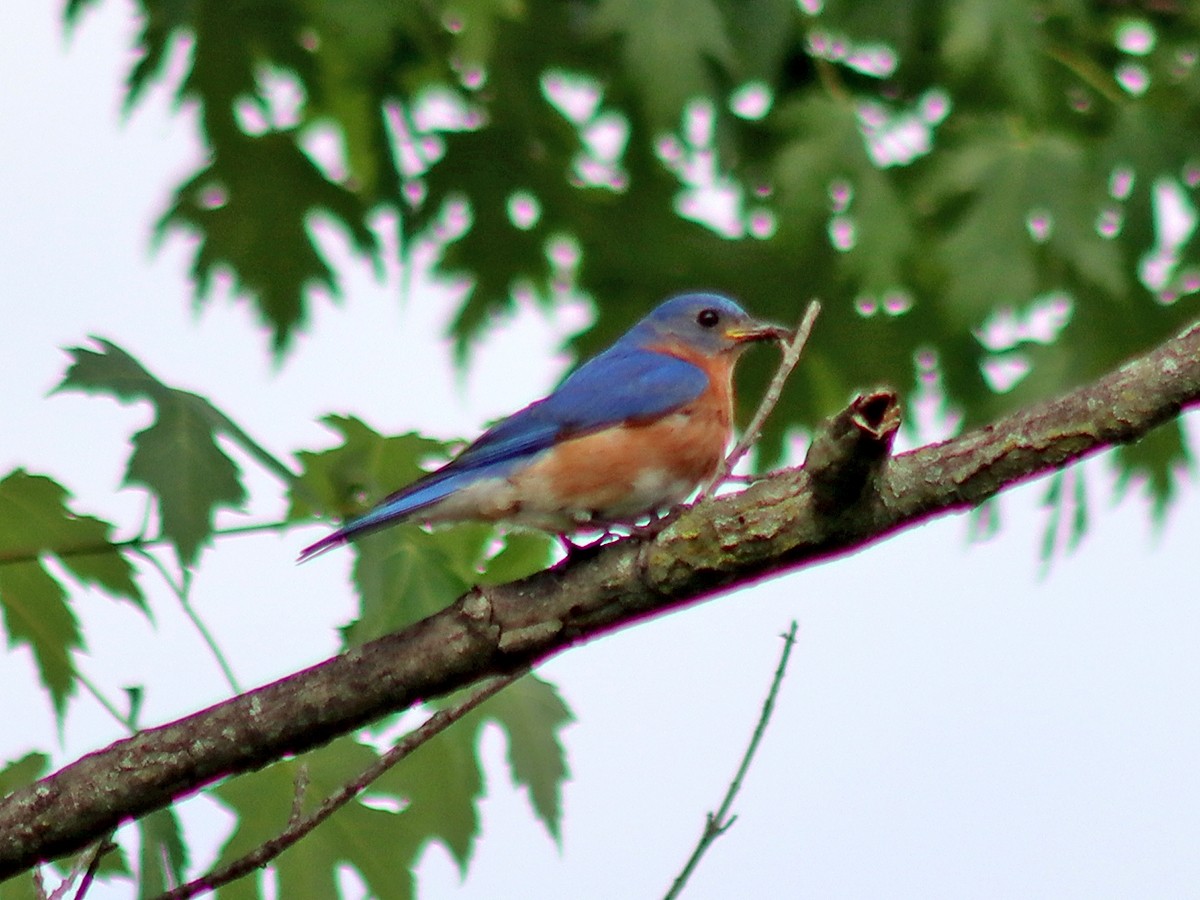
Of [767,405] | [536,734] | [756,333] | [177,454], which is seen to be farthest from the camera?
[756,333]

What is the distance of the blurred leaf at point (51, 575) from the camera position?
3453mm

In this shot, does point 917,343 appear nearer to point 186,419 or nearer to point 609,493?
point 609,493

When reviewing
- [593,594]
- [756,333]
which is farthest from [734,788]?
[756,333]

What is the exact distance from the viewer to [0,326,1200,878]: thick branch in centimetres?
282

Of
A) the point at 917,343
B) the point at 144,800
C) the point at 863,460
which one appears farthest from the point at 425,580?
the point at 917,343

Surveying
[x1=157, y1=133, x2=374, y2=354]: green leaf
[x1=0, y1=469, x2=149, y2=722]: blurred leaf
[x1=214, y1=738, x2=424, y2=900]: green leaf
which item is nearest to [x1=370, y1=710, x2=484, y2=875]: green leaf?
[x1=214, y1=738, x2=424, y2=900]: green leaf

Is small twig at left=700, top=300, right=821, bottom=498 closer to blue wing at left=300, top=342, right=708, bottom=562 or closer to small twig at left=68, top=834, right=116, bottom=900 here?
blue wing at left=300, top=342, right=708, bottom=562

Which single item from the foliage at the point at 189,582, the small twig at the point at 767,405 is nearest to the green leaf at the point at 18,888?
the foliage at the point at 189,582

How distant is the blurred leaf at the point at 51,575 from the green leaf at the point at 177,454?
16 centimetres

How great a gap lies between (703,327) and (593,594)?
92.5 inches

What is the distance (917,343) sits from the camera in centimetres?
698

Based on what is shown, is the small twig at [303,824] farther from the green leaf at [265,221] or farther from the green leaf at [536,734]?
the green leaf at [265,221]

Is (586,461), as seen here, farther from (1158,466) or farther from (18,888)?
(1158,466)

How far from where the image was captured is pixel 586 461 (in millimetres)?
3986
